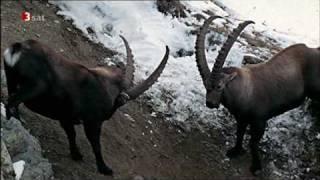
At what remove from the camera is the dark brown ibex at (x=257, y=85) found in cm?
866

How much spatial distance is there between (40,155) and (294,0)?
10.9 metres

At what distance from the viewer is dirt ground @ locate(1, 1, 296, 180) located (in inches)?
326

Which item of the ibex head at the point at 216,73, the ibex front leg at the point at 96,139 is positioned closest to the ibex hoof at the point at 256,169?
the ibex head at the point at 216,73

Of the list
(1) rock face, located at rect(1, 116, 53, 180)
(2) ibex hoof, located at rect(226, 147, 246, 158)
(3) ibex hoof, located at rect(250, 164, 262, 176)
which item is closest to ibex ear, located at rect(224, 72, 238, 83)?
(2) ibex hoof, located at rect(226, 147, 246, 158)

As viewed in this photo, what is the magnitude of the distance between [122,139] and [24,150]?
202 centimetres

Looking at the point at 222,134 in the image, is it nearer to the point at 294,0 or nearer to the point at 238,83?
the point at 238,83

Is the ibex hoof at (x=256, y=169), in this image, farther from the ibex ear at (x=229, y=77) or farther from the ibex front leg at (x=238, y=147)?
the ibex ear at (x=229, y=77)

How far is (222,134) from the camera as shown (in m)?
9.99

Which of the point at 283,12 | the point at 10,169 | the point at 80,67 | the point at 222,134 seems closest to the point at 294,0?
the point at 283,12

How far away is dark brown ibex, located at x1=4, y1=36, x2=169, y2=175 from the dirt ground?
349mm

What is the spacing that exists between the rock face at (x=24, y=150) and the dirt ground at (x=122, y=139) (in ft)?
1.00

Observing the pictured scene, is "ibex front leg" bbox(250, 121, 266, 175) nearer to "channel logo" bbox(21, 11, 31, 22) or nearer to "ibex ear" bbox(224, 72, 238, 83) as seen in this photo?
"ibex ear" bbox(224, 72, 238, 83)

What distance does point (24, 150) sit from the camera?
7.43 meters

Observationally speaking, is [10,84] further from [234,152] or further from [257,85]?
[234,152]
